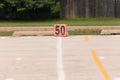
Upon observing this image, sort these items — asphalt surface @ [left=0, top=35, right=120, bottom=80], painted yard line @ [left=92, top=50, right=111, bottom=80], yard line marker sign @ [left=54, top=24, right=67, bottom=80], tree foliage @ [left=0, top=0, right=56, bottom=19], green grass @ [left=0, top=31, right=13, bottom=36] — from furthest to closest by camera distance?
tree foliage @ [left=0, top=0, right=56, bottom=19]
green grass @ [left=0, top=31, right=13, bottom=36]
yard line marker sign @ [left=54, top=24, right=67, bottom=80]
asphalt surface @ [left=0, top=35, right=120, bottom=80]
painted yard line @ [left=92, top=50, right=111, bottom=80]

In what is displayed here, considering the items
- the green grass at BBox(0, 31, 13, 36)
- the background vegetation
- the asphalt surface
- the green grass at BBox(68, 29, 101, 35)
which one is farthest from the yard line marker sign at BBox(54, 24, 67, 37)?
the background vegetation

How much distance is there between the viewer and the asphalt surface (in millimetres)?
10203

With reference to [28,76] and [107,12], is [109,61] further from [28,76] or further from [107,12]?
[107,12]

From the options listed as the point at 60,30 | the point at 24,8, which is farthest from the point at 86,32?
the point at 24,8

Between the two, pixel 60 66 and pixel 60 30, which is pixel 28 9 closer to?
pixel 60 30

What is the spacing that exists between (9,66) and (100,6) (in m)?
19.8

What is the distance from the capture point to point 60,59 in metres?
13.0

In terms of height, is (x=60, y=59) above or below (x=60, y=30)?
above

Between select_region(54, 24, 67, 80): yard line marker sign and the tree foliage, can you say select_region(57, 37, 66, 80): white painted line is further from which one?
the tree foliage

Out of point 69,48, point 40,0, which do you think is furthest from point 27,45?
point 40,0

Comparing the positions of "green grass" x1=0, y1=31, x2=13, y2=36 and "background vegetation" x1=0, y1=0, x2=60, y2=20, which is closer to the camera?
"green grass" x1=0, y1=31, x2=13, y2=36

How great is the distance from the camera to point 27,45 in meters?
17.3

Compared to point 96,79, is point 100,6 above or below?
below

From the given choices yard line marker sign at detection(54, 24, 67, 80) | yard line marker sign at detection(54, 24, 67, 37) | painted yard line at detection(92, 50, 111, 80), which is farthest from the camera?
yard line marker sign at detection(54, 24, 67, 37)
